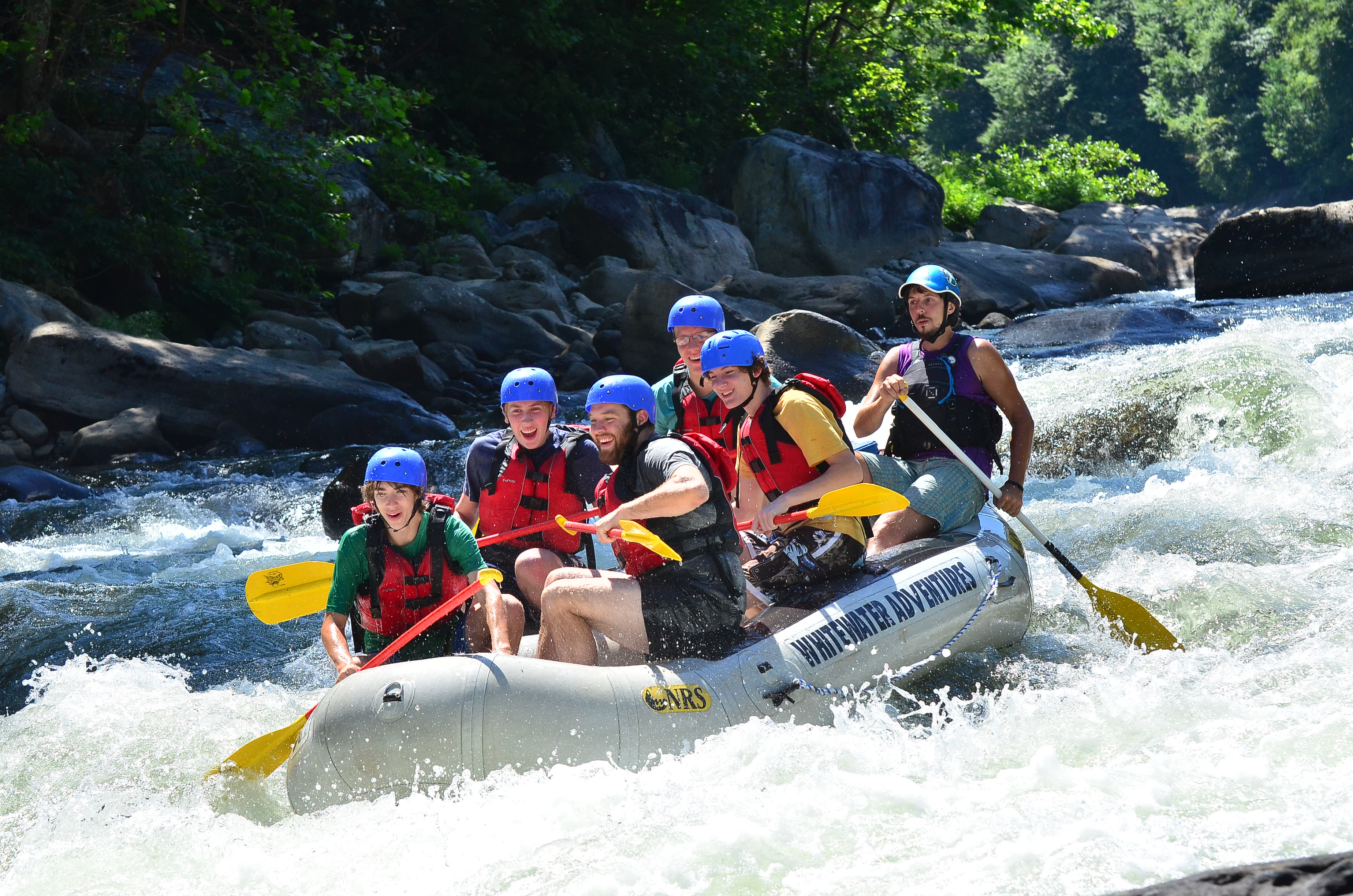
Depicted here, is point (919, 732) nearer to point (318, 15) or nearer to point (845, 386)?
point (845, 386)

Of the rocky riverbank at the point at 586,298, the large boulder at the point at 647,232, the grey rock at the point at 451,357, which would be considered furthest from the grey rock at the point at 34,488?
the large boulder at the point at 647,232

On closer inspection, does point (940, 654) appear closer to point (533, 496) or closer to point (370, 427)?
point (533, 496)

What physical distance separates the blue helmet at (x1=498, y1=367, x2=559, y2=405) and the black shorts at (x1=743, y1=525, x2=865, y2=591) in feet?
3.34

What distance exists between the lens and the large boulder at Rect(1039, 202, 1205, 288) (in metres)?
20.3

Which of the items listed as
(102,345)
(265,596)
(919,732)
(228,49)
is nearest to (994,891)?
(919,732)

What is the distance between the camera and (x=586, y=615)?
3969 mm

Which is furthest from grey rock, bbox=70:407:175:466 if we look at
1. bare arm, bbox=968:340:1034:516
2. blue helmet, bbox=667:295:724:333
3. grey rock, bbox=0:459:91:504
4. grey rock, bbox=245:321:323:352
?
bare arm, bbox=968:340:1034:516

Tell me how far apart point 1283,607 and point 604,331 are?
8830 mm

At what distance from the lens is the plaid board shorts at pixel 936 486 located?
5.16m

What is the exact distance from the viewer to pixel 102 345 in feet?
33.6

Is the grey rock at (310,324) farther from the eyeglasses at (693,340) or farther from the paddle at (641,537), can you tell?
the paddle at (641,537)

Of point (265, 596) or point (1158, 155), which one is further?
point (1158, 155)

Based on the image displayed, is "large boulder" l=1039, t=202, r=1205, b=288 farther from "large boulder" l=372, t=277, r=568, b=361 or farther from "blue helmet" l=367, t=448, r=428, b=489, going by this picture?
"blue helmet" l=367, t=448, r=428, b=489

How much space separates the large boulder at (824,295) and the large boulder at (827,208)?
3.32m
